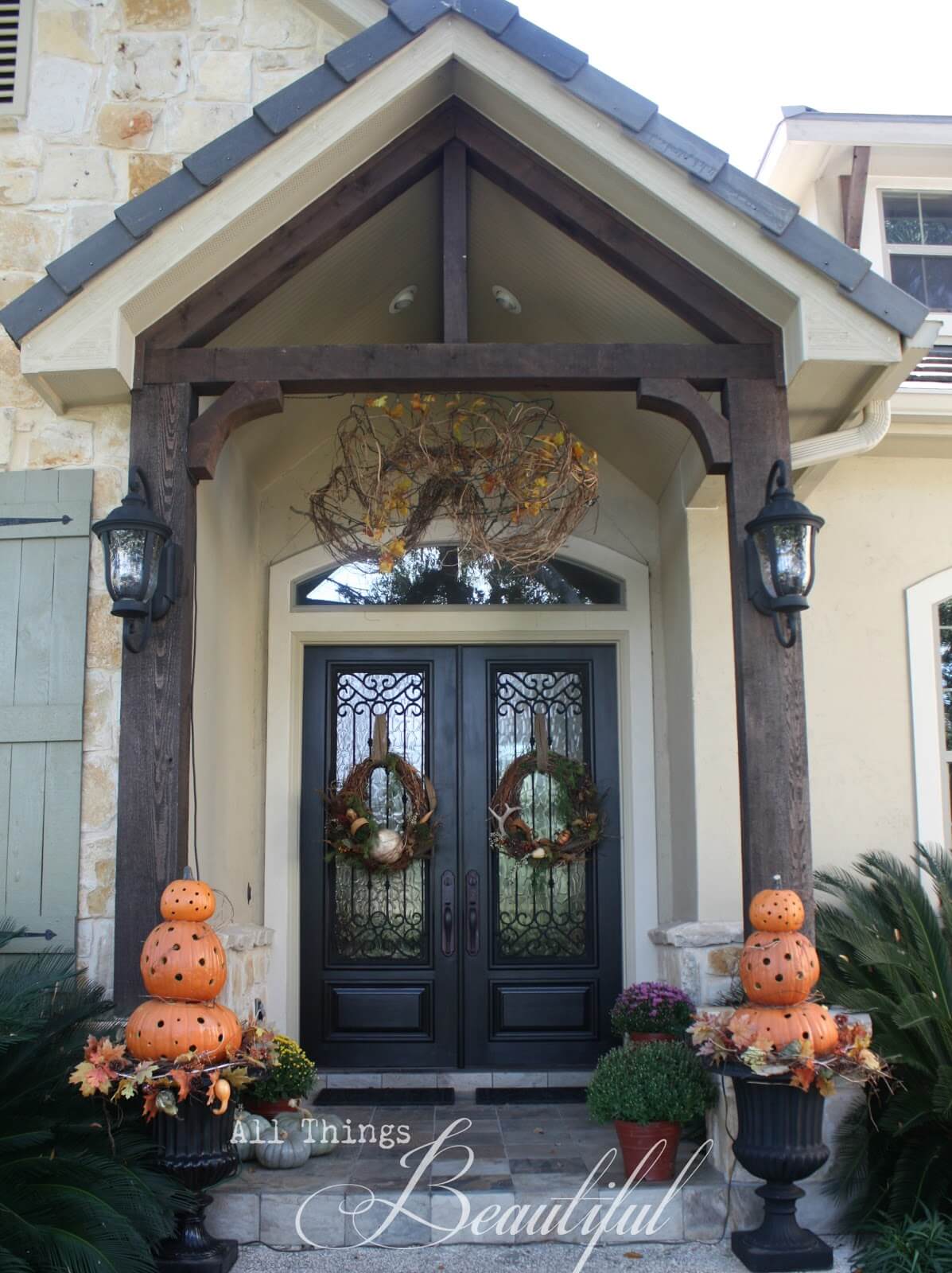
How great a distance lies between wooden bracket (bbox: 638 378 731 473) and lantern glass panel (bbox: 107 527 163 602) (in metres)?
1.97

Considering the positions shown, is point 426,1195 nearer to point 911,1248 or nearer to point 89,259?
point 911,1248

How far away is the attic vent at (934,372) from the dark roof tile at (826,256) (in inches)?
73.3

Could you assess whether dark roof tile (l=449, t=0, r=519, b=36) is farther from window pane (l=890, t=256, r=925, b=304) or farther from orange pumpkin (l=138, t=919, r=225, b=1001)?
window pane (l=890, t=256, r=925, b=304)

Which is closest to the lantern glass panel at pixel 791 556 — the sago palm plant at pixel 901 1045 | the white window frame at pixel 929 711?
the sago palm plant at pixel 901 1045

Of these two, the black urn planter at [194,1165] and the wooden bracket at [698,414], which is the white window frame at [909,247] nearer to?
the wooden bracket at [698,414]

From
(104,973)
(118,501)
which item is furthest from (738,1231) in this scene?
(118,501)

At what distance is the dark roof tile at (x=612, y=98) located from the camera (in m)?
4.35

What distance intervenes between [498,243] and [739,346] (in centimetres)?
147

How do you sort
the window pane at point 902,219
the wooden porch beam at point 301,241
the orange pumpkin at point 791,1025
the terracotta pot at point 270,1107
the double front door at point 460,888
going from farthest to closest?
1. the window pane at point 902,219
2. the double front door at point 460,888
3. the terracotta pot at point 270,1107
4. the wooden porch beam at point 301,241
5. the orange pumpkin at point 791,1025

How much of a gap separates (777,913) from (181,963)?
1.99m

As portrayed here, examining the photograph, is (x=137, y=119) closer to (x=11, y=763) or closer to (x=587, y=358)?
(x=587, y=358)

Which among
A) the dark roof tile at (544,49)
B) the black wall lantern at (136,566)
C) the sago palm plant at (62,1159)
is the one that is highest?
the dark roof tile at (544,49)

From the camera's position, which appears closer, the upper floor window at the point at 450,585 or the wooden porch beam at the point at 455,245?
the wooden porch beam at the point at 455,245

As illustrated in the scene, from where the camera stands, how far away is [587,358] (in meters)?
4.66
